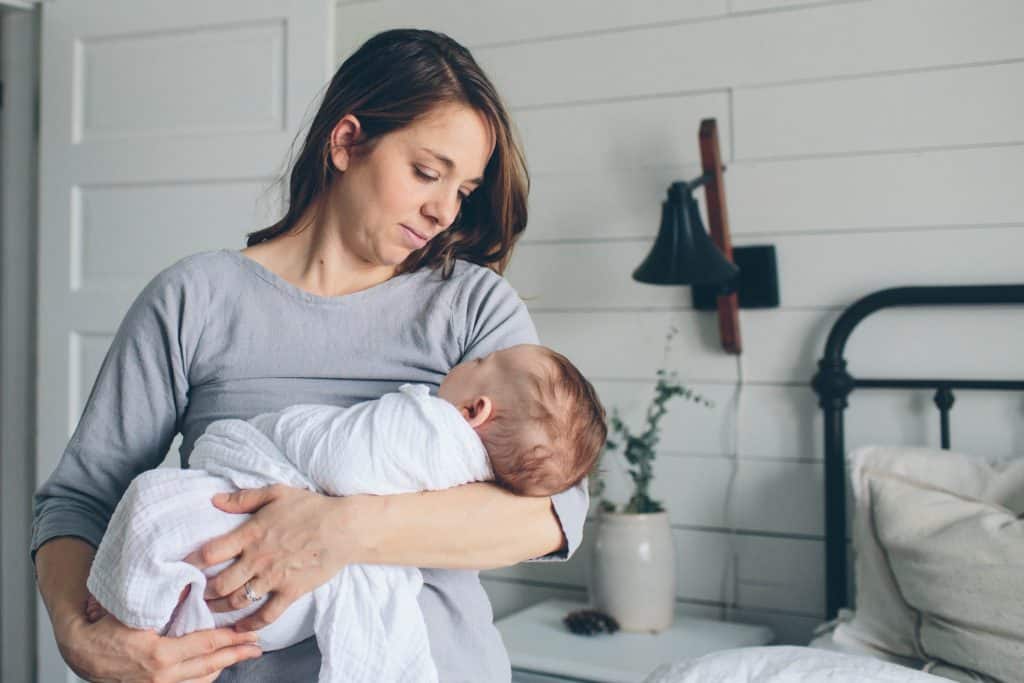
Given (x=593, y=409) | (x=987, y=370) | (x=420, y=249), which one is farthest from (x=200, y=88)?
(x=987, y=370)

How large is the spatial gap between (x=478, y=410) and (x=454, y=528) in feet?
0.43

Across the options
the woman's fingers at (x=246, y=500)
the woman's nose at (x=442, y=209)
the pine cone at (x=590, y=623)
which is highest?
the woman's nose at (x=442, y=209)

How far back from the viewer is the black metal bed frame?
70.4 inches

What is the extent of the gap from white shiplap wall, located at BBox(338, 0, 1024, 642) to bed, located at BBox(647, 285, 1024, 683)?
0.06m

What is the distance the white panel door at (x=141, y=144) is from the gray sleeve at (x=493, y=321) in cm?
115

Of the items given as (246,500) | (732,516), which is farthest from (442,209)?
(732,516)

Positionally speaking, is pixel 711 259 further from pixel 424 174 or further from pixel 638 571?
pixel 424 174

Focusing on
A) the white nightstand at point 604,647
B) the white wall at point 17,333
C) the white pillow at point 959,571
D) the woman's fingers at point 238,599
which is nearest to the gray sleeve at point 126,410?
the woman's fingers at point 238,599

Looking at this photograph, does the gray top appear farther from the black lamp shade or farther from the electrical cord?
the electrical cord

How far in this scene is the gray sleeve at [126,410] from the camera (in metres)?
1.04

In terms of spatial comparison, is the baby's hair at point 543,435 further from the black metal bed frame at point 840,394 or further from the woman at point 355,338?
the black metal bed frame at point 840,394

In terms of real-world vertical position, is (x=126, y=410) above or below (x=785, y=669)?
above

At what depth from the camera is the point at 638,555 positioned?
187cm

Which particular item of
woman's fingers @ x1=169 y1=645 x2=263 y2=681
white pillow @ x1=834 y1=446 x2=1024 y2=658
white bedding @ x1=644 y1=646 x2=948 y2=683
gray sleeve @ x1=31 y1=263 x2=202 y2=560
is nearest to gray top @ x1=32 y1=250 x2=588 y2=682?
gray sleeve @ x1=31 y1=263 x2=202 y2=560
